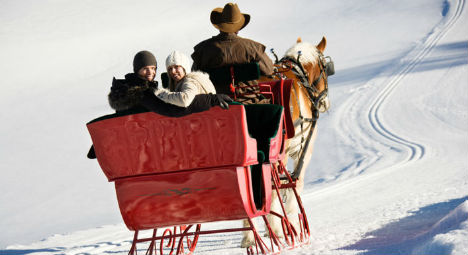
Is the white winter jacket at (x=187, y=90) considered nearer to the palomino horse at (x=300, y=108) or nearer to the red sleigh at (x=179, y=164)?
the red sleigh at (x=179, y=164)

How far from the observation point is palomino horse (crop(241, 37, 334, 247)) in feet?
19.3

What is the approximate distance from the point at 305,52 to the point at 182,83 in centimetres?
304

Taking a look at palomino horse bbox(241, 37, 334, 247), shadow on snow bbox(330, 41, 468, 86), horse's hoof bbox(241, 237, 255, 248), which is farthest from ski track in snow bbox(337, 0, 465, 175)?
horse's hoof bbox(241, 237, 255, 248)

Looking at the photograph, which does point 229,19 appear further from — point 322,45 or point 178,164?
point 322,45

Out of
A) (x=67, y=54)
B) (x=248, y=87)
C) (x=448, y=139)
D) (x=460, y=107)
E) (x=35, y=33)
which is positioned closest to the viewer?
(x=248, y=87)

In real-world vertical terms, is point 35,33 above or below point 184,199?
above

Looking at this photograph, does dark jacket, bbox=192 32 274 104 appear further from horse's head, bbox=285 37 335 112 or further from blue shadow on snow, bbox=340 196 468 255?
blue shadow on snow, bbox=340 196 468 255

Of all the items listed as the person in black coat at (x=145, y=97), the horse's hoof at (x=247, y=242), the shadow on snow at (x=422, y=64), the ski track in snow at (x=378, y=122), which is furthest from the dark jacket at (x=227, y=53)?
the shadow on snow at (x=422, y=64)

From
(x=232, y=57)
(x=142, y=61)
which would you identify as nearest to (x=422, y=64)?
(x=232, y=57)

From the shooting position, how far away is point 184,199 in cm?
391

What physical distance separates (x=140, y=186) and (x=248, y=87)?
1.61 m

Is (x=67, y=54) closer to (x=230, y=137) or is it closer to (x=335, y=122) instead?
(x=335, y=122)

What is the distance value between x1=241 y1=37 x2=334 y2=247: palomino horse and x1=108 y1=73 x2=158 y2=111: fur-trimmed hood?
2051 millimetres

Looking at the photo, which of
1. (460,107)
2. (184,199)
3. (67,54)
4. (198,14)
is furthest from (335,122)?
(198,14)
